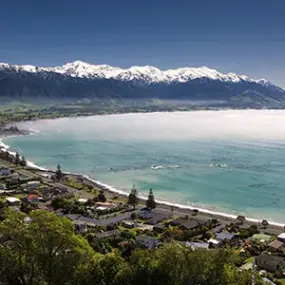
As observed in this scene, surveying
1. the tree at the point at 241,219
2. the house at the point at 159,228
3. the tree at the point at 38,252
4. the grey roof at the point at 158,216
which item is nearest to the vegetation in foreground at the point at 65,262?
the tree at the point at 38,252

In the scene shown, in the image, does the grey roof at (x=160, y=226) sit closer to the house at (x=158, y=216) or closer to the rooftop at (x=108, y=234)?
the house at (x=158, y=216)

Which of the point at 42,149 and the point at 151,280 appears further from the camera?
the point at 42,149

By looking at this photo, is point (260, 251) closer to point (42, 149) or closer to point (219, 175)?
point (219, 175)

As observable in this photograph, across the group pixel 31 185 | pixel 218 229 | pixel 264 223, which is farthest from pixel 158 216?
pixel 31 185

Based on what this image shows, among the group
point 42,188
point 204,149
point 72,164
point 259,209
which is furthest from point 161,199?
point 204,149

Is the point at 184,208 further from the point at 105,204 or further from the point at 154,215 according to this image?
the point at 105,204

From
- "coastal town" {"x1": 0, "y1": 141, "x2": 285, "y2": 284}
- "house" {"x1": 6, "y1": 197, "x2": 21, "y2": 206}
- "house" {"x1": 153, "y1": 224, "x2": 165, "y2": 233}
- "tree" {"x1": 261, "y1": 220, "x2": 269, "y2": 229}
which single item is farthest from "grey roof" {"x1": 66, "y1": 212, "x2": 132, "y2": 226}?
"tree" {"x1": 261, "y1": 220, "x2": 269, "y2": 229}

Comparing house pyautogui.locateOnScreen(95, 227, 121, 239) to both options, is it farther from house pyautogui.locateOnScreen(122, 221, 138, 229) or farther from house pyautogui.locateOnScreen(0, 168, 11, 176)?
house pyautogui.locateOnScreen(0, 168, 11, 176)
